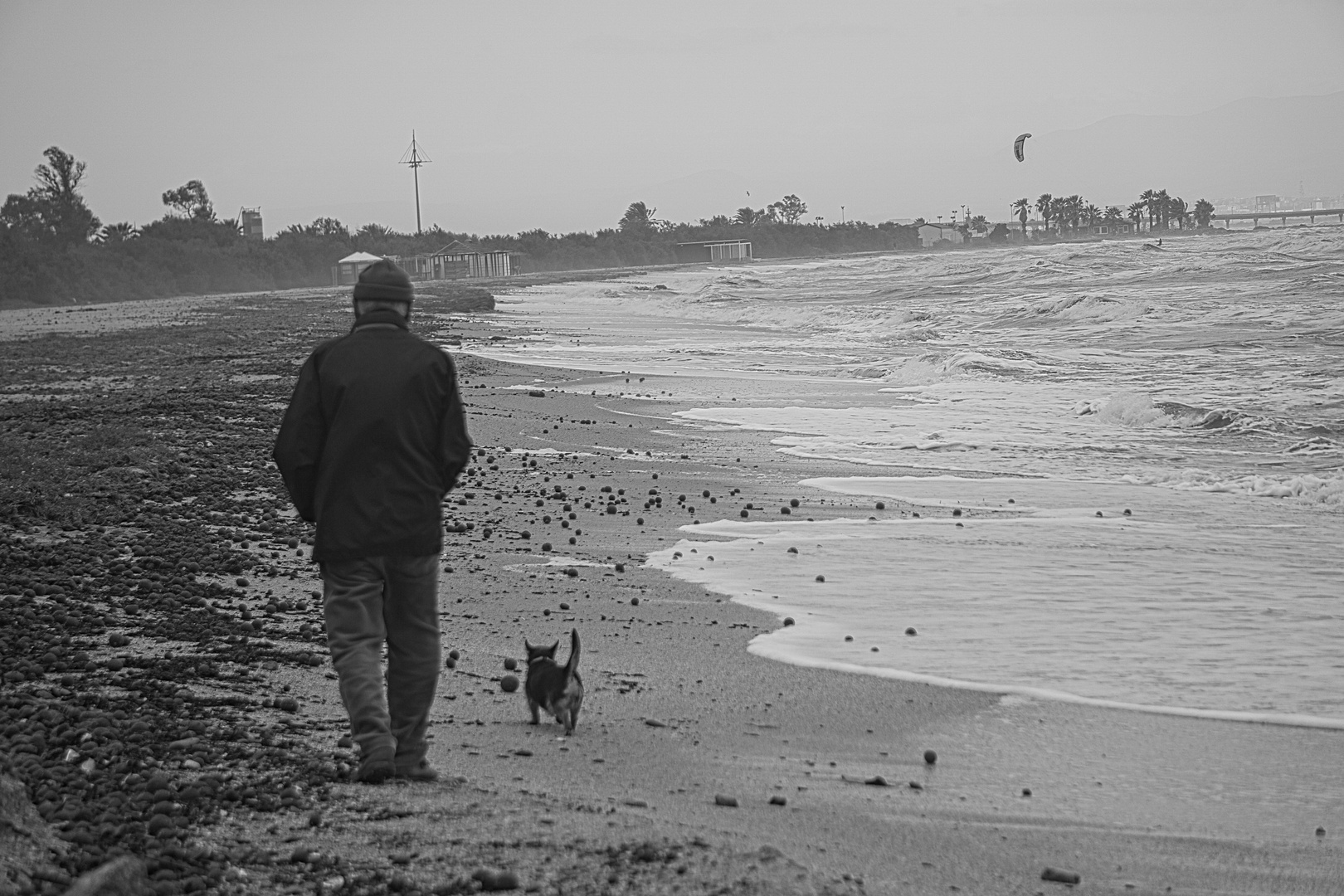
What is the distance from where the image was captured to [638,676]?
5570 mm

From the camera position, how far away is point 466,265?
4961 inches

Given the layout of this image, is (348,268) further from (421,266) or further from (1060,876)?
(1060,876)

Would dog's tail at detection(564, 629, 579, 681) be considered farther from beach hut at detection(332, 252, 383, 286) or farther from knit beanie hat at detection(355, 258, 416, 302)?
beach hut at detection(332, 252, 383, 286)

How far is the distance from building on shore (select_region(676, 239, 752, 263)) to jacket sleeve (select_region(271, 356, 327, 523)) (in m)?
157

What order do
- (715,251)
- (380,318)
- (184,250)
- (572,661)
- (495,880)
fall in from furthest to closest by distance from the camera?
(715,251), (184,250), (572,661), (380,318), (495,880)

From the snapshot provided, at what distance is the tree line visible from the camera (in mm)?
79062

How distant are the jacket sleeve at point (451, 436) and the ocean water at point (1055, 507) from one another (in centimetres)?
242

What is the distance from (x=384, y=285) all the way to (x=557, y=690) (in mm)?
1614

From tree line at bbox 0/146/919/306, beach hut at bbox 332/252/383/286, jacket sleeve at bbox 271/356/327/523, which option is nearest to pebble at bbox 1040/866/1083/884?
jacket sleeve at bbox 271/356/327/523

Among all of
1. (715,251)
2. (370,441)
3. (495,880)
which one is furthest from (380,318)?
(715,251)

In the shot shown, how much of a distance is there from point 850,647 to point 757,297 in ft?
169

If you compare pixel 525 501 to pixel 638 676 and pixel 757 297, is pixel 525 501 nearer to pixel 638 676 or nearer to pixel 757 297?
pixel 638 676

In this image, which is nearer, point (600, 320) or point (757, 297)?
point (600, 320)

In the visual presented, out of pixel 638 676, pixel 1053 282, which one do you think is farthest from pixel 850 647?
pixel 1053 282
